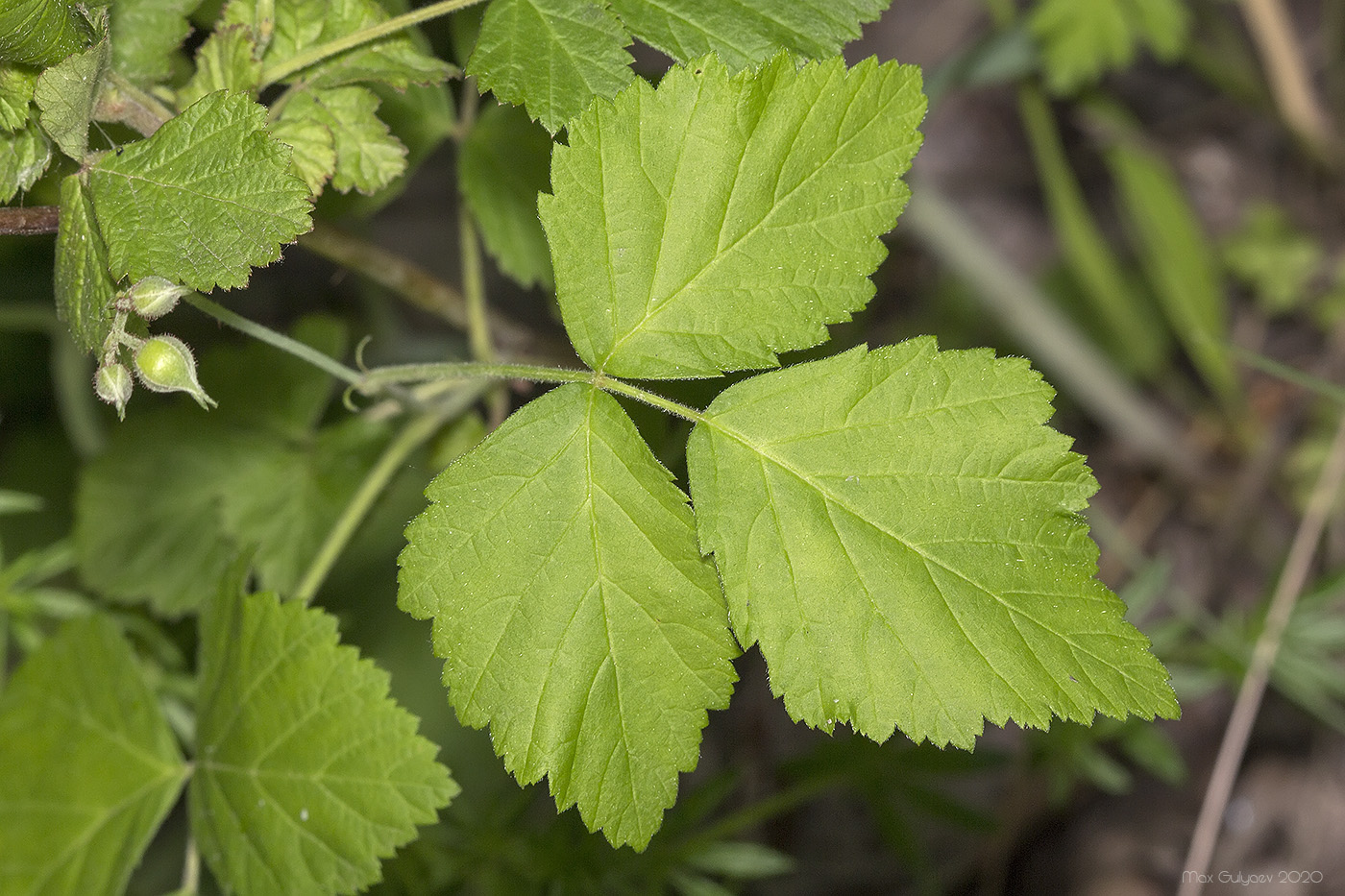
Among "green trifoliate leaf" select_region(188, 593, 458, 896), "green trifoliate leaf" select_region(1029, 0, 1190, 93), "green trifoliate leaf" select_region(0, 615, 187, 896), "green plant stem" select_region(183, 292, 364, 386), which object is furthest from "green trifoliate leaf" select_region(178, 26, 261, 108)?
"green trifoliate leaf" select_region(1029, 0, 1190, 93)

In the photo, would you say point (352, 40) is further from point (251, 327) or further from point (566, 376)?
point (566, 376)

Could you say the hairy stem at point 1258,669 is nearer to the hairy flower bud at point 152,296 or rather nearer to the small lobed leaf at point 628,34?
the small lobed leaf at point 628,34

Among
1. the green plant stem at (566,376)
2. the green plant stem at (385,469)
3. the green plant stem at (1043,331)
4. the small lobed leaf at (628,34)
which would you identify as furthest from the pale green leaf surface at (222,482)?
the green plant stem at (1043,331)

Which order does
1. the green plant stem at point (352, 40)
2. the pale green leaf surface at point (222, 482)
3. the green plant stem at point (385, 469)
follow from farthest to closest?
the pale green leaf surface at point (222, 482) < the green plant stem at point (385, 469) < the green plant stem at point (352, 40)

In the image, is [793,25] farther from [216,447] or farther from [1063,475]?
[216,447]

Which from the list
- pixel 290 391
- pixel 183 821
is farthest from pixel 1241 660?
pixel 183 821

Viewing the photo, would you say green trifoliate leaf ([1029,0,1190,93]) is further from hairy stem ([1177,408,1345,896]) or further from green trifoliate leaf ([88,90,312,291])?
green trifoliate leaf ([88,90,312,291])
